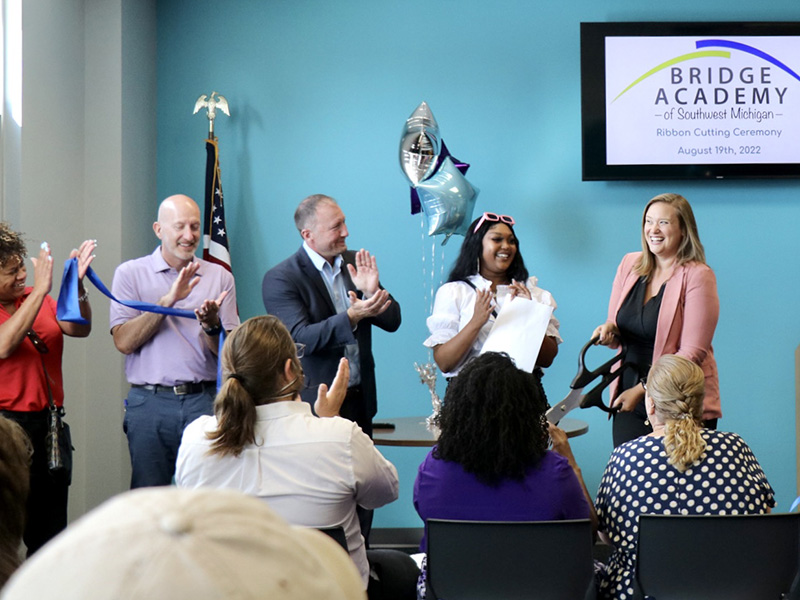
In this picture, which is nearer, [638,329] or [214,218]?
[638,329]

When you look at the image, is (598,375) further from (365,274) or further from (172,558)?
(172,558)

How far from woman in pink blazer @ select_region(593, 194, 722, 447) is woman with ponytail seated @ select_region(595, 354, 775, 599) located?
2.93 ft

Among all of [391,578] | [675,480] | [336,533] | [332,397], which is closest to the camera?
[336,533]

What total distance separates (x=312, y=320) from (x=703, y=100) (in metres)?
2.90

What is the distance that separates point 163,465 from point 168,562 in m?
3.30

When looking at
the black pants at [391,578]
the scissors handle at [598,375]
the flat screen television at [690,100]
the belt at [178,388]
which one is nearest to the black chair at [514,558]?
the black pants at [391,578]

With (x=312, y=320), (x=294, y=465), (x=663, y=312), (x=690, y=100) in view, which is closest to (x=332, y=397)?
(x=294, y=465)

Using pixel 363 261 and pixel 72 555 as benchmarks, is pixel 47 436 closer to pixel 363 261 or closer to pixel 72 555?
pixel 363 261

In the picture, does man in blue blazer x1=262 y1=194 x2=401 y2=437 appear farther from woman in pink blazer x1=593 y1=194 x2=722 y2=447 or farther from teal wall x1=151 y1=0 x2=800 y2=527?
teal wall x1=151 y1=0 x2=800 y2=527

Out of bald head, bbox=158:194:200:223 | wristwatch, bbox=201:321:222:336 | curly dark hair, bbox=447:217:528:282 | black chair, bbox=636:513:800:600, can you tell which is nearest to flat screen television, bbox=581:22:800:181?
curly dark hair, bbox=447:217:528:282

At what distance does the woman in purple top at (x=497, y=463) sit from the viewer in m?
2.33

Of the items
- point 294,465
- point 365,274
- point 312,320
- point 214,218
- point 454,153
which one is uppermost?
point 454,153

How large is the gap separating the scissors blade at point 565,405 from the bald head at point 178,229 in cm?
154

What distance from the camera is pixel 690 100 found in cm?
527
